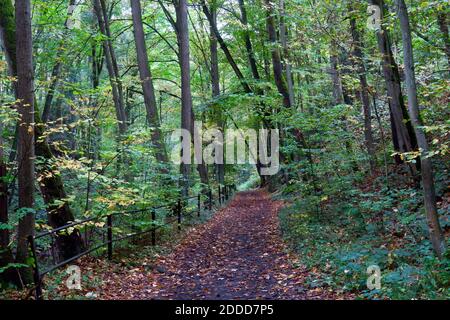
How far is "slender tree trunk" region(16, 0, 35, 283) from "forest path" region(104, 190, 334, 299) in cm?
184

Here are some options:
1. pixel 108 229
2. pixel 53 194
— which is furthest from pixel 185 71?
pixel 108 229

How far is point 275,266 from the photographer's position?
26.4 feet

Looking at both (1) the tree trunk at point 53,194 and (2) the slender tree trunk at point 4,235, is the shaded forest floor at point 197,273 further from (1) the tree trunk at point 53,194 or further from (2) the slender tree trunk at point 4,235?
(1) the tree trunk at point 53,194

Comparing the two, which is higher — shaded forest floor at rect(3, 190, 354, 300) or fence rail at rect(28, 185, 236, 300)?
fence rail at rect(28, 185, 236, 300)

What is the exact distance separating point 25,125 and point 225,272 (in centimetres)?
474

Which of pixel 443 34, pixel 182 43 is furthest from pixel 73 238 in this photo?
pixel 443 34

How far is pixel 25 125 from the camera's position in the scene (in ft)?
20.6

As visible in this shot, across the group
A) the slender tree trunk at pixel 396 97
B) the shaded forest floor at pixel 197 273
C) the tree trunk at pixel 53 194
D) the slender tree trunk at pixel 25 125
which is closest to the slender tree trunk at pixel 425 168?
the shaded forest floor at pixel 197 273

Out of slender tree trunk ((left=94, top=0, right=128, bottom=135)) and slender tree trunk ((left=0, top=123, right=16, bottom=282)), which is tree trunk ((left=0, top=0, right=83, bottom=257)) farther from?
slender tree trunk ((left=94, top=0, right=128, bottom=135))

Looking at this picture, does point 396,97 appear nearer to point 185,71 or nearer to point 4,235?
point 185,71

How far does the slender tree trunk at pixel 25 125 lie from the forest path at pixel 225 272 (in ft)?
6.03

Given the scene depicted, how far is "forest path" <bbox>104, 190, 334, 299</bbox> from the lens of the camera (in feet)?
21.0

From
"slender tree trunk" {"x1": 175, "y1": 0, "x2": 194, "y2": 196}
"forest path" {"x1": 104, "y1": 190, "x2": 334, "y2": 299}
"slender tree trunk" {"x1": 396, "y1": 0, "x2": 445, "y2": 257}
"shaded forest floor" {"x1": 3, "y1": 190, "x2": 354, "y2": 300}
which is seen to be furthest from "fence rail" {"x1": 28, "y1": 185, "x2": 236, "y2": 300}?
"slender tree trunk" {"x1": 396, "y1": 0, "x2": 445, "y2": 257}

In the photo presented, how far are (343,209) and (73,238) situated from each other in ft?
24.0
